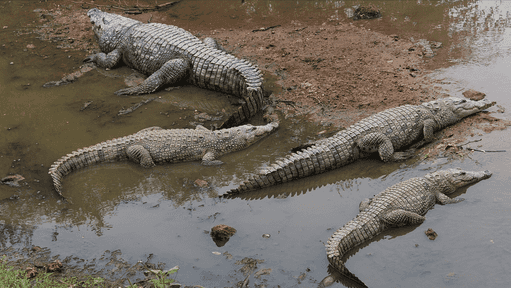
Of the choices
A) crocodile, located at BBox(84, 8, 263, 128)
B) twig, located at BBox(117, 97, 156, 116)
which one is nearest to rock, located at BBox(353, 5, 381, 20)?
crocodile, located at BBox(84, 8, 263, 128)

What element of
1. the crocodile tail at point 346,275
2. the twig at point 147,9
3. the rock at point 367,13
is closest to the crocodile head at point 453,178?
the crocodile tail at point 346,275

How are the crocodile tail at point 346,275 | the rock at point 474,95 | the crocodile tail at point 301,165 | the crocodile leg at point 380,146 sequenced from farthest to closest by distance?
the rock at point 474,95
the crocodile leg at point 380,146
the crocodile tail at point 301,165
the crocodile tail at point 346,275

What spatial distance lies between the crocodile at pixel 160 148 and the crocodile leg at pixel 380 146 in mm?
1853

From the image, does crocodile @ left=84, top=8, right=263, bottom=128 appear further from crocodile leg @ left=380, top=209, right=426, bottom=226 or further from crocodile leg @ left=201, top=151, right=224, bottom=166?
crocodile leg @ left=380, top=209, right=426, bottom=226

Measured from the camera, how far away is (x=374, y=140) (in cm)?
585

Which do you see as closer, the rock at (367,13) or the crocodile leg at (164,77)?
the crocodile leg at (164,77)

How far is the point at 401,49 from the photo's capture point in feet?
28.4

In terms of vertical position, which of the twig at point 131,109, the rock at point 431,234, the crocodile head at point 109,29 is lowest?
the rock at point 431,234

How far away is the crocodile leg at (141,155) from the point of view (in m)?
6.15

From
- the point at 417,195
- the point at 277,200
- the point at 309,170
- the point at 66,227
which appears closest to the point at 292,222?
the point at 277,200

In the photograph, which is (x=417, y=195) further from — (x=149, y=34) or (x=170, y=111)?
(x=149, y=34)

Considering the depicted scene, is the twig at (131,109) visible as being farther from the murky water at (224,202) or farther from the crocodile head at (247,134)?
the crocodile head at (247,134)

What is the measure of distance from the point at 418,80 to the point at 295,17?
4.25 meters

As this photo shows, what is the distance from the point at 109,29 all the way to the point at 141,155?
4.87 meters
